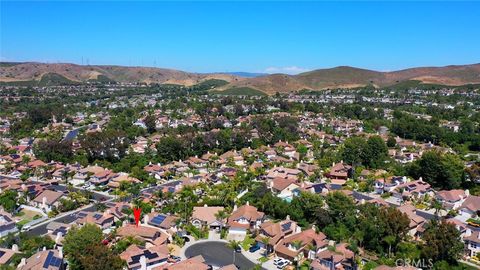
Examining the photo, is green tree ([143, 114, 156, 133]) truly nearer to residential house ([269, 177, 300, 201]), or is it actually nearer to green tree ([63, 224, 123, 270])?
residential house ([269, 177, 300, 201])

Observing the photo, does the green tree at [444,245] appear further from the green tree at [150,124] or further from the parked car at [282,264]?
the green tree at [150,124]

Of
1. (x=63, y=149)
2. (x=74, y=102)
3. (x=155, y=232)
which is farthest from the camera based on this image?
(x=74, y=102)

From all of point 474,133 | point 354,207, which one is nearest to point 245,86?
point 474,133

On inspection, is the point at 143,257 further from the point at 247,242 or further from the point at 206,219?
the point at 206,219

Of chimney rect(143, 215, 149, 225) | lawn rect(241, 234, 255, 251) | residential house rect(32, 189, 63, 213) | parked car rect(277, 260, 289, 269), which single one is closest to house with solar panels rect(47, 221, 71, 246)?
chimney rect(143, 215, 149, 225)

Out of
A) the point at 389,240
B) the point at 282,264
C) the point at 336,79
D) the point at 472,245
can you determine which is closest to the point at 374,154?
the point at 472,245

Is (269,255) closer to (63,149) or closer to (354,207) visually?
(354,207)
